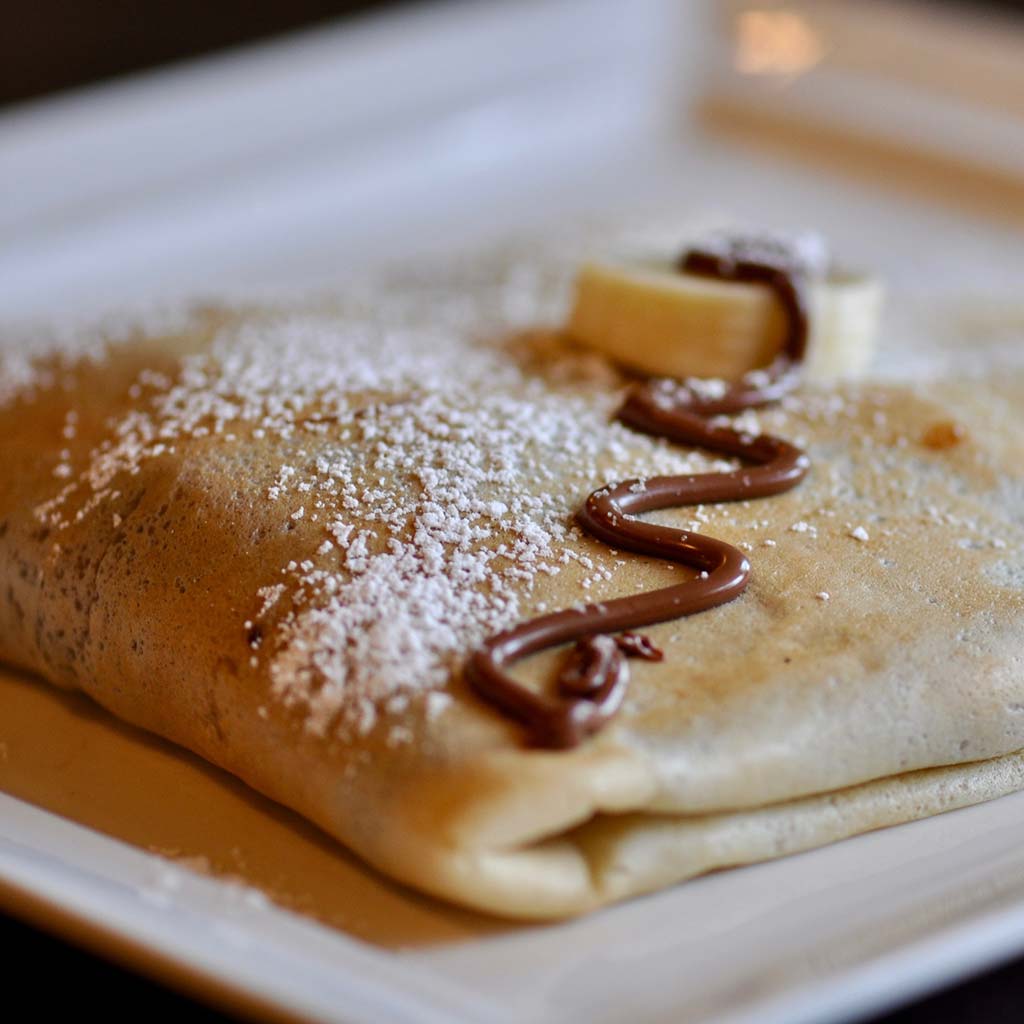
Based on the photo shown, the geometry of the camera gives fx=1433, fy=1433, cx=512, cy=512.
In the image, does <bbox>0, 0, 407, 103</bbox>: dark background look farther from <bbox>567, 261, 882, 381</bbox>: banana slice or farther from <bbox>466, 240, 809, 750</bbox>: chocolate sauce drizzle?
<bbox>466, 240, 809, 750</bbox>: chocolate sauce drizzle

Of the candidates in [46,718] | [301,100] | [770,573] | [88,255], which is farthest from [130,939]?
[301,100]

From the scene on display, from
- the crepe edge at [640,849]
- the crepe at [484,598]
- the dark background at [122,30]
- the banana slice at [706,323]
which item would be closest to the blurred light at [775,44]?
the dark background at [122,30]

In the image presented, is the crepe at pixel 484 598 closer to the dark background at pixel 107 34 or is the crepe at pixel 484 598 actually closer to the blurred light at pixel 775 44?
the blurred light at pixel 775 44

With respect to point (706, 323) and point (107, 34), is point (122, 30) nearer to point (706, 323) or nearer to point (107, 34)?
point (107, 34)

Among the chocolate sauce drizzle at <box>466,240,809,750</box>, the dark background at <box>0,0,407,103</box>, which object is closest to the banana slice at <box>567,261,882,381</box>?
the chocolate sauce drizzle at <box>466,240,809,750</box>

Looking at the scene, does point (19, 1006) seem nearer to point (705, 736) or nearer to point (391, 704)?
point (391, 704)
